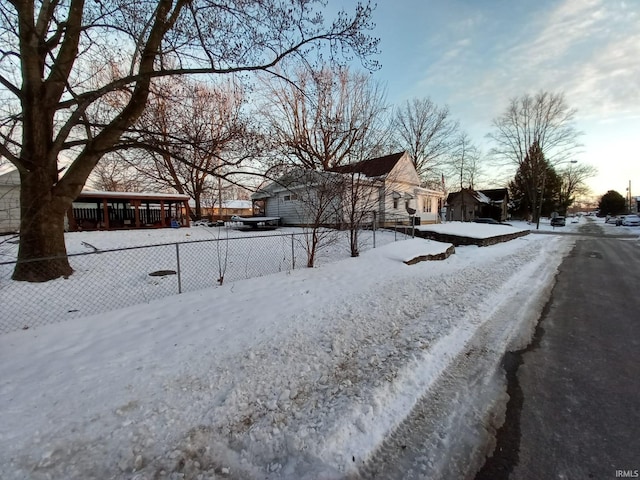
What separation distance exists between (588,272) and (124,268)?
13191 millimetres

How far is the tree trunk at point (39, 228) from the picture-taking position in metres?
6.66

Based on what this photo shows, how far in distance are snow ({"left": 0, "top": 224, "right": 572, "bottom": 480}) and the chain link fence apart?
1183 mm

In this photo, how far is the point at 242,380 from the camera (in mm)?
2932

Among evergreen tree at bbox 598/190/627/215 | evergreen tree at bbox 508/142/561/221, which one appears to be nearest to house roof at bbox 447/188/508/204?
evergreen tree at bbox 508/142/561/221

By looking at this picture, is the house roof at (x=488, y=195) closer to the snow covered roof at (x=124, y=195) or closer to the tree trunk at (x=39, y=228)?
the snow covered roof at (x=124, y=195)

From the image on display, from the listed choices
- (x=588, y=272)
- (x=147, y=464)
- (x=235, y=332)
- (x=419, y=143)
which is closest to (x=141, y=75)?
(x=235, y=332)

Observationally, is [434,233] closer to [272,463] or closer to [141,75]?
[141,75]

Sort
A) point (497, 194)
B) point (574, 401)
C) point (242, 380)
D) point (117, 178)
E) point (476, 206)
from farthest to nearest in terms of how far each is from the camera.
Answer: point (497, 194) → point (476, 206) → point (117, 178) → point (242, 380) → point (574, 401)

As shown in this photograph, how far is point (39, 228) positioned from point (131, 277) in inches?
84.4

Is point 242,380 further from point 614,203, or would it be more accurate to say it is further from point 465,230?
point 614,203

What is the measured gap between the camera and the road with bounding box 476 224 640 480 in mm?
2020

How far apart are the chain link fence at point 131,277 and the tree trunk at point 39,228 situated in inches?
11.6

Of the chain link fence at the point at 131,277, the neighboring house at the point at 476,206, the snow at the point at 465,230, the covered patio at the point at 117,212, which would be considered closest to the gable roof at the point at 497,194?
the neighboring house at the point at 476,206

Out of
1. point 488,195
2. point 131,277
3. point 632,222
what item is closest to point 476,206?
point 488,195
